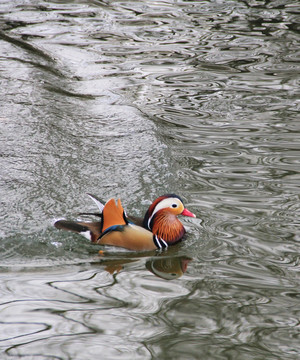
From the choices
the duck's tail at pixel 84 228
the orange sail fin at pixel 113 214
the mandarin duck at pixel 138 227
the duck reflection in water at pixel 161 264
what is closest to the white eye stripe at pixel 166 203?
the mandarin duck at pixel 138 227

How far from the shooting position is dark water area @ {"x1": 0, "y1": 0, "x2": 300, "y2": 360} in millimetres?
4672

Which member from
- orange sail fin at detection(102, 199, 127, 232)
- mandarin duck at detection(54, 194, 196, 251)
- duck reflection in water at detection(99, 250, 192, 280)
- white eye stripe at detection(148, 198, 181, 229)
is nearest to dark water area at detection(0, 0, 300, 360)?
duck reflection in water at detection(99, 250, 192, 280)

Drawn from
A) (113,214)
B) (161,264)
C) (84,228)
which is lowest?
(161,264)

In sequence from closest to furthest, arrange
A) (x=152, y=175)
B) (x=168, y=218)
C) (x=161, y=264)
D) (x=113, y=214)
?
1. (x=161, y=264)
2. (x=113, y=214)
3. (x=168, y=218)
4. (x=152, y=175)

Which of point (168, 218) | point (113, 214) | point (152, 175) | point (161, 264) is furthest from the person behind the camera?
point (152, 175)

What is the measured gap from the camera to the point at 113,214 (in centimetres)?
638

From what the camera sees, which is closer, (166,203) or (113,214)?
(113,214)

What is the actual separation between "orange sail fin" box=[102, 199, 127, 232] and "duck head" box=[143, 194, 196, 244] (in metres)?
0.33

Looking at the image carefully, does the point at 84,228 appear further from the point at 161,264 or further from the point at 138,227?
the point at 161,264

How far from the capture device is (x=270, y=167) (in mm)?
7926

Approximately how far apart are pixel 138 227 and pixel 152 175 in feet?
5.77

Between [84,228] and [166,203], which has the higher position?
[166,203]

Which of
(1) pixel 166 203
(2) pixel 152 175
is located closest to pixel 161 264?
(1) pixel 166 203

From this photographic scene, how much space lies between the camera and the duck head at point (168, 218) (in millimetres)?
6441
